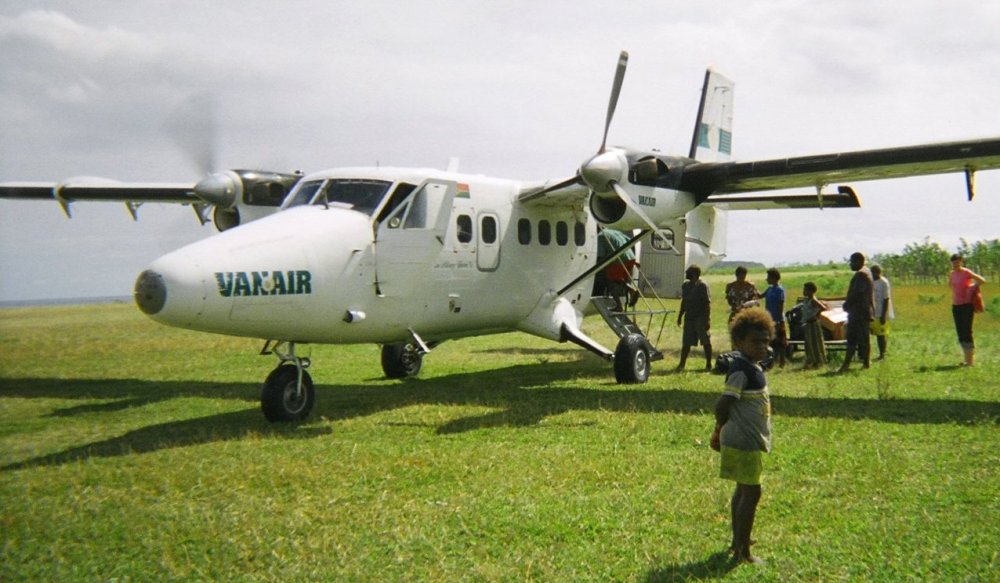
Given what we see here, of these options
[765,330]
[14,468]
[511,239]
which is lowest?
[14,468]

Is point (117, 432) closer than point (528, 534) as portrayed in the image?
No

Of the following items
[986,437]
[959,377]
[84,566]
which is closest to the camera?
[84,566]

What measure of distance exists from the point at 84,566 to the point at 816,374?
10.6 m

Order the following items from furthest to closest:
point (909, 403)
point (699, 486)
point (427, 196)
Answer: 1. point (427, 196)
2. point (909, 403)
3. point (699, 486)

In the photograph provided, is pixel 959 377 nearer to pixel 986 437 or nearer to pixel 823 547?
pixel 986 437

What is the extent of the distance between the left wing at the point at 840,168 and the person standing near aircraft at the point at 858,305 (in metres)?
1.55

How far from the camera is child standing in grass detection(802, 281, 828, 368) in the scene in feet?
40.4

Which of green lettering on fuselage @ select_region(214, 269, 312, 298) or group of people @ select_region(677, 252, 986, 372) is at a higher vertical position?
green lettering on fuselage @ select_region(214, 269, 312, 298)

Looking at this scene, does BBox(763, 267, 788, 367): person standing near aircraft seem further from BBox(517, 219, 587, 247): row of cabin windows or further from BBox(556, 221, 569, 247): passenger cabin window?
BBox(556, 221, 569, 247): passenger cabin window

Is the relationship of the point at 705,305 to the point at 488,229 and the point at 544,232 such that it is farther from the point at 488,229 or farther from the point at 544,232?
the point at 488,229

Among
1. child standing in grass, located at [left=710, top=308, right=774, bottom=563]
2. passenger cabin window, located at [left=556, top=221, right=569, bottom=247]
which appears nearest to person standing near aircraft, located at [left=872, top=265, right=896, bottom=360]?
passenger cabin window, located at [left=556, top=221, right=569, bottom=247]

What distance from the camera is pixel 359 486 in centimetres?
560

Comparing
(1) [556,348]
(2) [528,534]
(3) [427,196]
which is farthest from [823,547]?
(1) [556,348]

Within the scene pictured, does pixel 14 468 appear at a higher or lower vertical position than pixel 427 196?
lower
